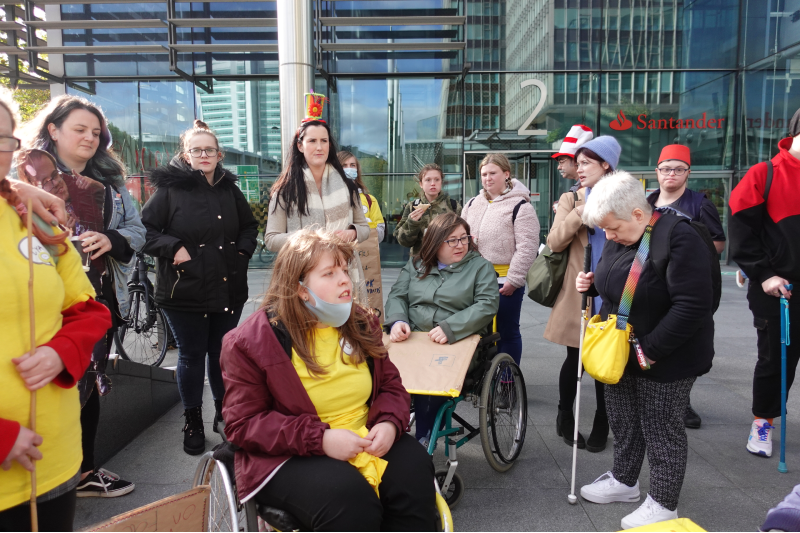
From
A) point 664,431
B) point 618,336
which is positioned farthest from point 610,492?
point 618,336

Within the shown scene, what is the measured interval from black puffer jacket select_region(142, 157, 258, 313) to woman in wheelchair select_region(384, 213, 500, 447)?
1.10 metres

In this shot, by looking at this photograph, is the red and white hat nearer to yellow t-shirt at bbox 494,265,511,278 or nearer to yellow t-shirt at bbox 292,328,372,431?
yellow t-shirt at bbox 494,265,511,278

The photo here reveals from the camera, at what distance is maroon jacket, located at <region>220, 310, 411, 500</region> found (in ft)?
6.40

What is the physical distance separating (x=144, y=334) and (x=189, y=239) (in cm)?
293

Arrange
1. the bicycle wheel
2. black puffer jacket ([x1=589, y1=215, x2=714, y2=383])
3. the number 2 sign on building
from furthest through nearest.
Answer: the number 2 sign on building, the bicycle wheel, black puffer jacket ([x1=589, y1=215, x2=714, y2=383])

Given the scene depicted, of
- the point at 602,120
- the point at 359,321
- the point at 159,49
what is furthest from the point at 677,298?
the point at 159,49

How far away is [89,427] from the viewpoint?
3041mm

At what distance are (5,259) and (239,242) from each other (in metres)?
2.20

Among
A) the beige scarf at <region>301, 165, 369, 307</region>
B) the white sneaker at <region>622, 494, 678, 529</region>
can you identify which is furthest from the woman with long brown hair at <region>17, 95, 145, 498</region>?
the white sneaker at <region>622, 494, 678, 529</region>

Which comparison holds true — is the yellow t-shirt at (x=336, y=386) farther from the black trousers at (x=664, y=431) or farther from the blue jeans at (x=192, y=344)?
the blue jeans at (x=192, y=344)

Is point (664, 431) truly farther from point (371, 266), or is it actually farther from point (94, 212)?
point (94, 212)

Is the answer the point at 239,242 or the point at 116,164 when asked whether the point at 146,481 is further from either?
the point at 116,164

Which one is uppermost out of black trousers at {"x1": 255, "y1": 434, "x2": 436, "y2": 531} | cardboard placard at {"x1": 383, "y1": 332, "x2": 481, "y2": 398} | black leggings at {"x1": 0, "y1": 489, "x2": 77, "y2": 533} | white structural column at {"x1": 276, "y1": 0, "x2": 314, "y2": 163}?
white structural column at {"x1": 276, "y1": 0, "x2": 314, "y2": 163}

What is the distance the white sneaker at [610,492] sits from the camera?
2967mm
